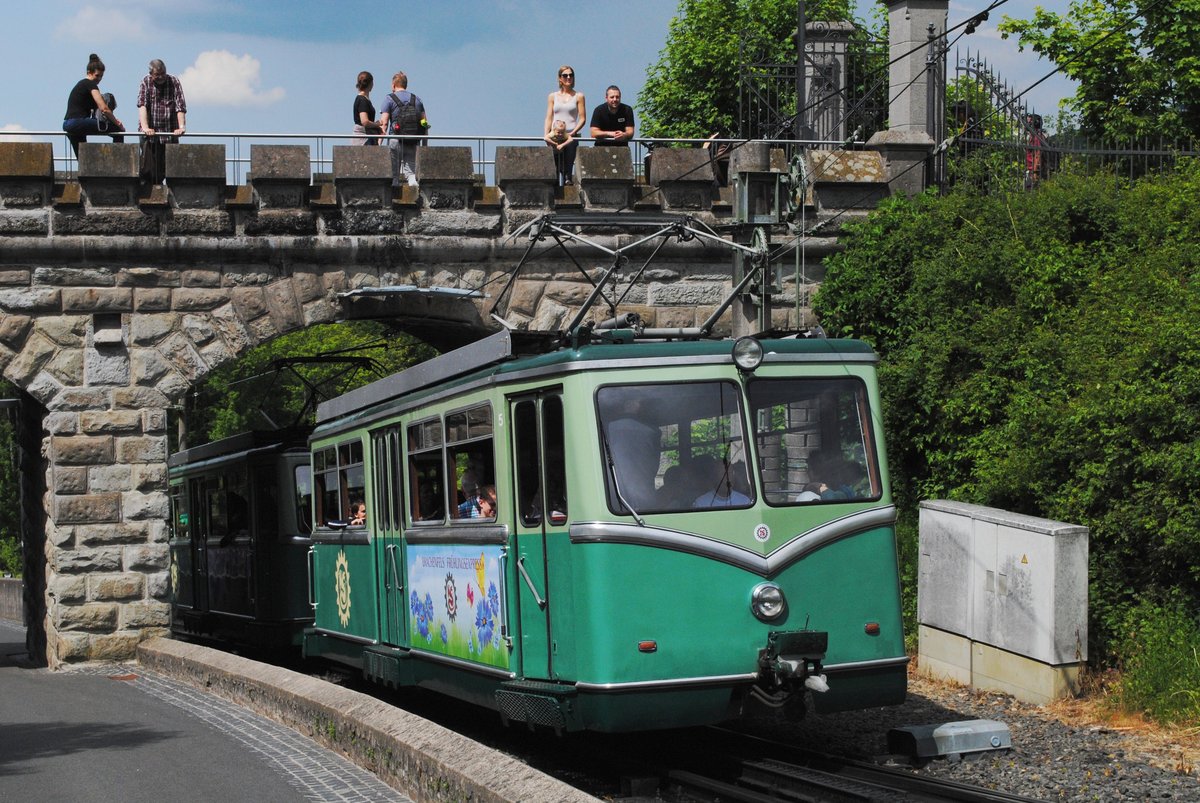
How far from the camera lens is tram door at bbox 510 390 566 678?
9820 millimetres

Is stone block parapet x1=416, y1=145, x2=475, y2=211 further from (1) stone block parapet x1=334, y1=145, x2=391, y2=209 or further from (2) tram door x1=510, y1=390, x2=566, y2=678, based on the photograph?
(2) tram door x1=510, y1=390, x2=566, y2=678

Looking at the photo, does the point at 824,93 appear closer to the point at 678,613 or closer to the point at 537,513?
the point at 537,513

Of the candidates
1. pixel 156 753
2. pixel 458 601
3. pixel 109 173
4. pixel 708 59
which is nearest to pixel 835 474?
pixel 458 601

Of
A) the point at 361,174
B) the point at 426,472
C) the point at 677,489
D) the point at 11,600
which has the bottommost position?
the point at 11,600

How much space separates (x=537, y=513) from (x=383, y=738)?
1649 millimetres

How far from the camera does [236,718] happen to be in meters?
12.8

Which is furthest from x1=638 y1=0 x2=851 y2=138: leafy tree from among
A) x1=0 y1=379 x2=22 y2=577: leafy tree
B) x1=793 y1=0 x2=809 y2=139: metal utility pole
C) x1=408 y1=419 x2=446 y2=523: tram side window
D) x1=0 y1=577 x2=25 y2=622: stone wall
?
x1=408 y1=419 x2=446 y2=523: tram side window

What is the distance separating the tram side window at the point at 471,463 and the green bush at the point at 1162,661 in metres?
4.62

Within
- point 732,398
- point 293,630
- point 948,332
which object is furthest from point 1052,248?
point 293,630

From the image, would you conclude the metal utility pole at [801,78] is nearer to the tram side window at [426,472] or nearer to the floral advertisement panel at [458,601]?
the tram side window at [426,472]

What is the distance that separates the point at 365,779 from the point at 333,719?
117cm

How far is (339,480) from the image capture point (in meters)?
14.8

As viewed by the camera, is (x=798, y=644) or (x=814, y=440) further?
(x=814, y=440)


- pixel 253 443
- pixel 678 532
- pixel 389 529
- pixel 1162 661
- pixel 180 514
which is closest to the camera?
pixel 678 532
